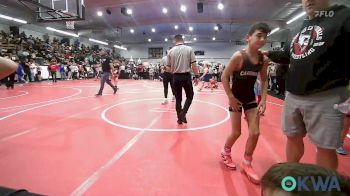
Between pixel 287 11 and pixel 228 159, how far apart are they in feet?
54.7

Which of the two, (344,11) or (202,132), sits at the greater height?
(344,11)

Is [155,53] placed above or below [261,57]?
above

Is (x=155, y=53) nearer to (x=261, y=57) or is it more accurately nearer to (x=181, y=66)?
(x=181, y=66)

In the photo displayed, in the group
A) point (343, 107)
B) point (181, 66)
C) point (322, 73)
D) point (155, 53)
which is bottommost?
point (343, 107)

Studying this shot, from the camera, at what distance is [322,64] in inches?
73.0

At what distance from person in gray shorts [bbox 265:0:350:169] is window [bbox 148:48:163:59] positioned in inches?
1390

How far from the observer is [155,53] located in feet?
121

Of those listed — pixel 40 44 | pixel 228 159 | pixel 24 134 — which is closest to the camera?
pixel 228 159

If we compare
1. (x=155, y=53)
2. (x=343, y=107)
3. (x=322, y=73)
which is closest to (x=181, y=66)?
(x=322, y=73)

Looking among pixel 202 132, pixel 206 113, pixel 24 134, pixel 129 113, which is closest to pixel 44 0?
pixel 129 113

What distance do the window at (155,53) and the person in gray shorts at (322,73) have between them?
35.3 m

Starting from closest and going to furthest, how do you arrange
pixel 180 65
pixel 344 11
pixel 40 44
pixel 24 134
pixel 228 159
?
pixel 344 11
pixel 228 159
pixel 24 134
pixel 180 65
pixel 40 44

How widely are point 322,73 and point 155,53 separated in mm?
35852

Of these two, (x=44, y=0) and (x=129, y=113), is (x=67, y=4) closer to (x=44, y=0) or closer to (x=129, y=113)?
(x=44, y=0)
